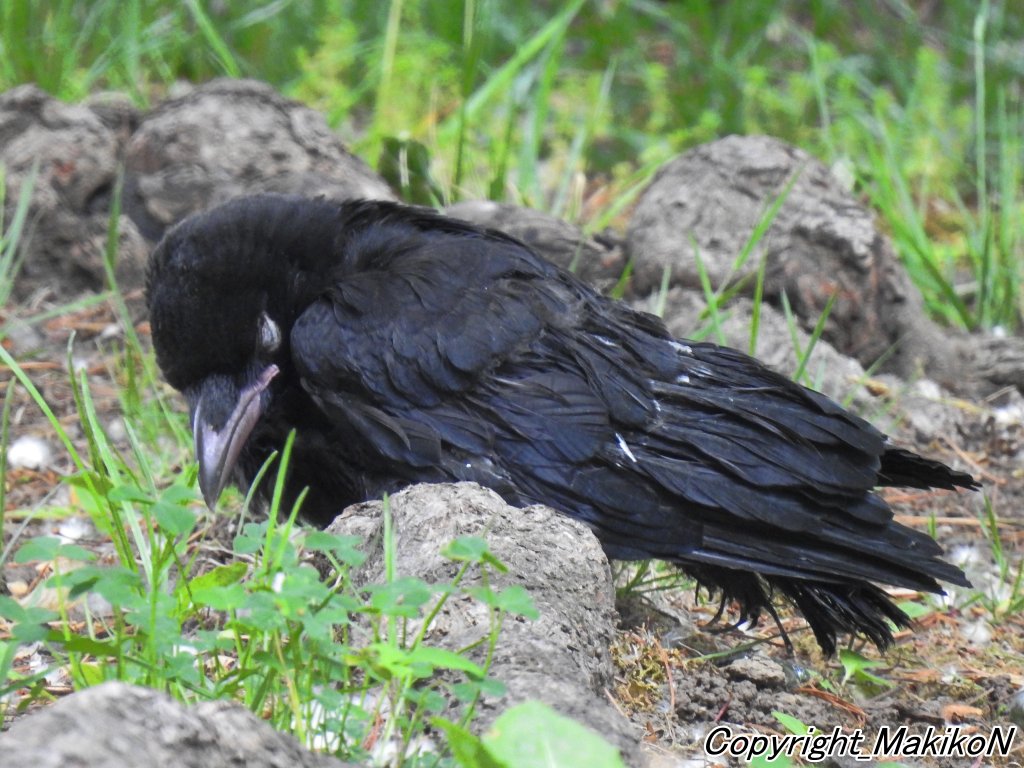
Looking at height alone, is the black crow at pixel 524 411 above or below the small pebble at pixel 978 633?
above

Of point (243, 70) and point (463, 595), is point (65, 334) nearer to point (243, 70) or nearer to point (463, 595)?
point (243, 70)

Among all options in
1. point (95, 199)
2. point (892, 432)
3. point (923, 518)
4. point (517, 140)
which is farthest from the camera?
point (517, 140)

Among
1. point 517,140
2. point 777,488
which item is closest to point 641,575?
point 777,488

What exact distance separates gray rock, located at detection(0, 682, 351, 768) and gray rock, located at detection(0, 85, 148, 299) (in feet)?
A: 11.5

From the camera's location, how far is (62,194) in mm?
5266

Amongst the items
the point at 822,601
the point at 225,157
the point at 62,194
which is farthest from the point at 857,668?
the point at 62,194

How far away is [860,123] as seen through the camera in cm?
693

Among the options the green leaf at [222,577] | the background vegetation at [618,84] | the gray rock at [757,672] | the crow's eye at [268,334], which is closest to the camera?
the green leaf at [222,577]

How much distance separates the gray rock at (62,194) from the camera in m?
5.23

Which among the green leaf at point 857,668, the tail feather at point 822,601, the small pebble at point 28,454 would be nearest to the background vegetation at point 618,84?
the small pebble at point 28,454

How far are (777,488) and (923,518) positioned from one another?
4.14ft

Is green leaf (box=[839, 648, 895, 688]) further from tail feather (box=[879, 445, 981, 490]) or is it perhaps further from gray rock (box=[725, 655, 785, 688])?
tail feather (box=[879, 445, 981, 490])
